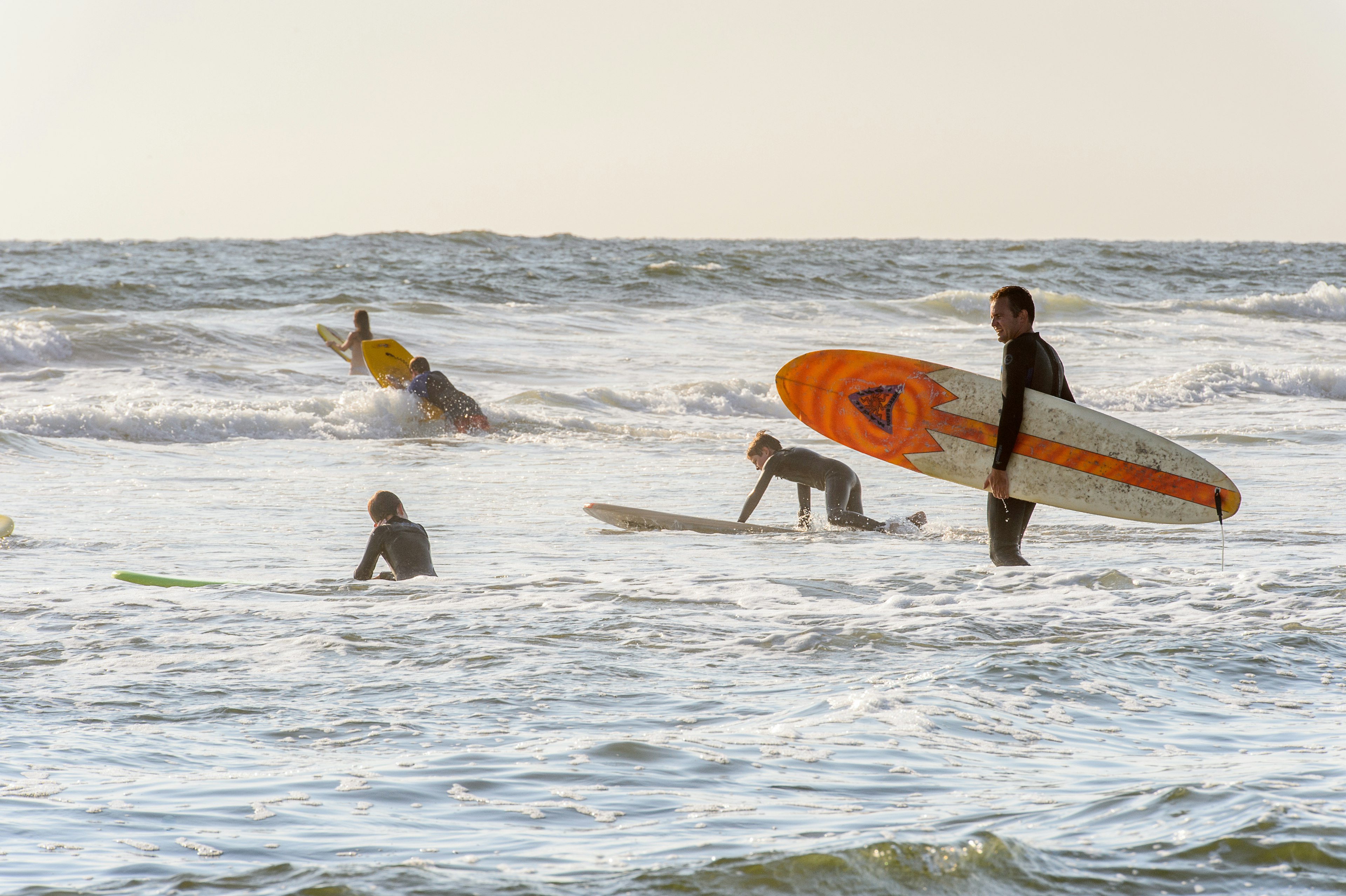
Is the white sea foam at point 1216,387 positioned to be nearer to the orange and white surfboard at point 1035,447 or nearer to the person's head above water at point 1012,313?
the orange and white surfboard at point 1035,447

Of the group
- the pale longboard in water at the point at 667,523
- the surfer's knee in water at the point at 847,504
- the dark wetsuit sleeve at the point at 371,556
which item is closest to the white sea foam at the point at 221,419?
the pale longboard in water at the point at 667,523

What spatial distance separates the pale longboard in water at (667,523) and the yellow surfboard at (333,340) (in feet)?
36.3

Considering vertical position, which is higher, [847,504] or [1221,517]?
[1221,517]

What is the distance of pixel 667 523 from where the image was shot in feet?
28.3

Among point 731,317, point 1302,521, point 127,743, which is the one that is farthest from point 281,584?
point 731,317

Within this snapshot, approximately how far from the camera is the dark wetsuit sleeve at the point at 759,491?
8.53 meters

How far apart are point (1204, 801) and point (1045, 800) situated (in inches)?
15.2

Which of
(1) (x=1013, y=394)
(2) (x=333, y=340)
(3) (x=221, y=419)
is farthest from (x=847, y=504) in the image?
(2) (x=333, y=340)

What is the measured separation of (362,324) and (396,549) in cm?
1242

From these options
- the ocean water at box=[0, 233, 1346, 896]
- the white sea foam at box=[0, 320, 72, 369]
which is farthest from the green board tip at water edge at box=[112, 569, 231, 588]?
the white sea foam at box=[0, 320, 72, 369]

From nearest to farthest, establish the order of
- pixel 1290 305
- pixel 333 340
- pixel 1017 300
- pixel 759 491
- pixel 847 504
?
pixel 1017 300
pixel 759 491
pixel 847 504
pixel 333 340
pixel 1290 305

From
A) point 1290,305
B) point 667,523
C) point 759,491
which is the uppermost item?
Result: point 1290,305

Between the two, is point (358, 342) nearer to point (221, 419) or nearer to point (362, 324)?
point (362, 324)

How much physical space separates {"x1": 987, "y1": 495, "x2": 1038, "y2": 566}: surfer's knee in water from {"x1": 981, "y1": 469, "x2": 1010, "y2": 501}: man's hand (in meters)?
0.32
